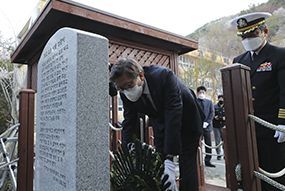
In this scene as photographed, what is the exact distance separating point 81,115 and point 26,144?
239cm

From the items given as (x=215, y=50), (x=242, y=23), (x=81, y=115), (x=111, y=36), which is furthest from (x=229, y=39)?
(x=81, y=115)

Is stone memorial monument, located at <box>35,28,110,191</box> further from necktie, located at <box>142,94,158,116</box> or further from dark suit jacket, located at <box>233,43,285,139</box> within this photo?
dark suit jacket, located at <box>233,43,285,139</box>

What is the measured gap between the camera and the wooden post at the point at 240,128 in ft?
5.19

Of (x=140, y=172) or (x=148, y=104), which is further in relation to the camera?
(x=148, y=104)

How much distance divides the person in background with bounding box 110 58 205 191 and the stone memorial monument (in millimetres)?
358

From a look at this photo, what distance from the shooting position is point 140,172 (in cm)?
178

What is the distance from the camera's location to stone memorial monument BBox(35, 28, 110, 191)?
1.59m

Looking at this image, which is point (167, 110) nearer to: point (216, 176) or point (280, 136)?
point (280, 136)

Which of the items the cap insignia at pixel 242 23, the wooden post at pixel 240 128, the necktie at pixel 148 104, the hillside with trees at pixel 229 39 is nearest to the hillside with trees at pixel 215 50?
the hillside with trees at pixel 229 39

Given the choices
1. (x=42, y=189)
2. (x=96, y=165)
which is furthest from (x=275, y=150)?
(x=42, y=189)

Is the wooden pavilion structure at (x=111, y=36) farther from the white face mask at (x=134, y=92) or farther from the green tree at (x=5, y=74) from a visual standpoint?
the green tree at (x=5, y=74)

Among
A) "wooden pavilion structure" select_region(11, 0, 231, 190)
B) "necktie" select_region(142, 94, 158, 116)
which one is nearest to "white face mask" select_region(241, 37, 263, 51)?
"necktie" select_region(142, 94, 158, 116)

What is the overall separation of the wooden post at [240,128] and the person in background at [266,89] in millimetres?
496

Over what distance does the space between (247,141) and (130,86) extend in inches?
44.8
